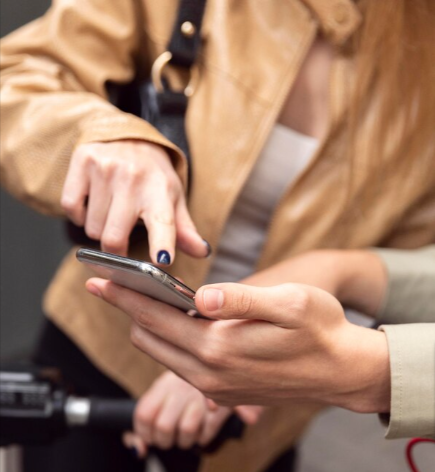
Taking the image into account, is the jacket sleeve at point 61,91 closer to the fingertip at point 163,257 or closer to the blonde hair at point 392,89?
the fingertip at point 163,257

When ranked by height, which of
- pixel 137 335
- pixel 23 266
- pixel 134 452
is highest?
pixel 137 335

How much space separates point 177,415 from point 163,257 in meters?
0.29

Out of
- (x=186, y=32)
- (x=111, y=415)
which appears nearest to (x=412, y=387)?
(x=111, y=415)

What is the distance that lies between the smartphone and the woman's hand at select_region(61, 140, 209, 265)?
2.7 inches

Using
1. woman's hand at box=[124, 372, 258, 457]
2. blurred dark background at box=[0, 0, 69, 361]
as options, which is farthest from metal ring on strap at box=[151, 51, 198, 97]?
blurred dark background at box=[0, 0, 69, 361]

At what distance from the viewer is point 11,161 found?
73 cm

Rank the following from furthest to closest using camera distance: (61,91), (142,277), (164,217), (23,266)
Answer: (23,266) < (61,91) < (164,217) < (142,277)

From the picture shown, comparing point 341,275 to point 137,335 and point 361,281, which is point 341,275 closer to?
point 361,281

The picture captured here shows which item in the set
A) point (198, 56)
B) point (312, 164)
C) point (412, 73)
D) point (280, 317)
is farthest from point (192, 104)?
point (280, 317)

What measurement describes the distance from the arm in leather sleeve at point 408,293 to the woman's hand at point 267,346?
216 mm

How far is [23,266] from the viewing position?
1961 millimetres

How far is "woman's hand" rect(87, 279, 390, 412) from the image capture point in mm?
512

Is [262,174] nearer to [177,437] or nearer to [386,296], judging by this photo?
[386,296]

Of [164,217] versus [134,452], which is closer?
[164,217]
